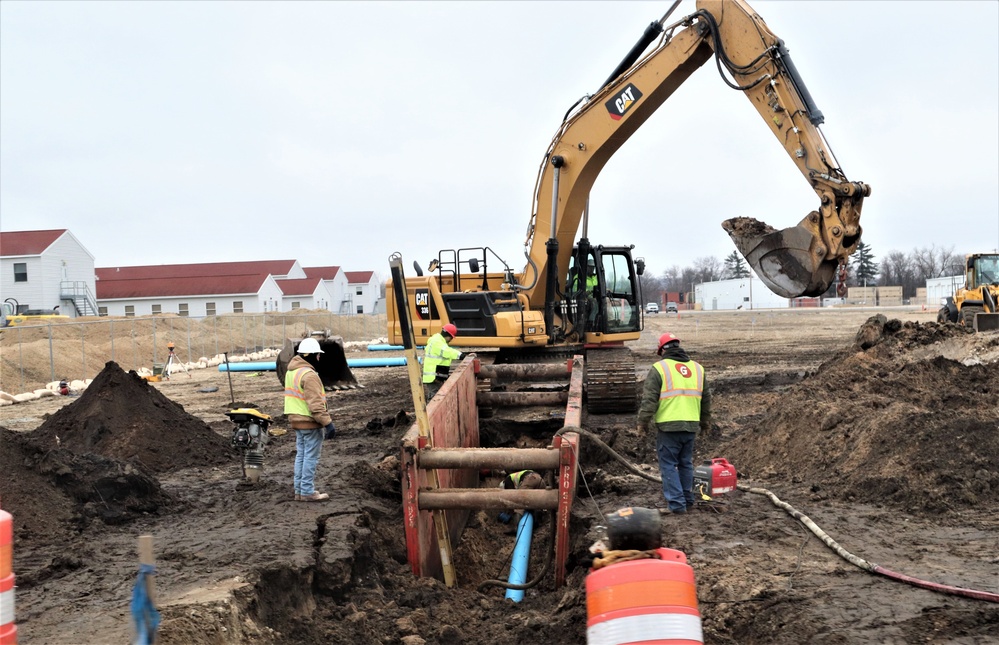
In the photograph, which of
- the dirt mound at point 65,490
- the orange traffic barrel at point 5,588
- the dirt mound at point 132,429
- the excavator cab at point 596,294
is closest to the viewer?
the orange traffic barrel at point 5,588

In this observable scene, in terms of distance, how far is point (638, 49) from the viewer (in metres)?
12.4

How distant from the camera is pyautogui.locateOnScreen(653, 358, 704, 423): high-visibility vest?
24.8 ft

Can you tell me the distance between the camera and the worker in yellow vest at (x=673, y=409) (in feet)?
24.8

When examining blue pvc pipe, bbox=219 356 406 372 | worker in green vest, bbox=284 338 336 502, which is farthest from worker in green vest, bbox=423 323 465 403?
blue pvc pipe, bbox=219 356 406 372

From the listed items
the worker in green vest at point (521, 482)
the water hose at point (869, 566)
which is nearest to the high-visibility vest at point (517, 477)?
the worker in green vest at point (521, 482)

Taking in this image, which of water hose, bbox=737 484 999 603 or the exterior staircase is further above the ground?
the exterior staircase

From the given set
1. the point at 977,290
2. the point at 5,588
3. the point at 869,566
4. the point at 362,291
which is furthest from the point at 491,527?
the point at 362,291

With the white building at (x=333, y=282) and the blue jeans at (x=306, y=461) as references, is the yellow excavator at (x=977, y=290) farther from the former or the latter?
the white building at (x=333, y=282)

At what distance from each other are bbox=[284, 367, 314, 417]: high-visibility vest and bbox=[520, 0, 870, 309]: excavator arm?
17.8 feet

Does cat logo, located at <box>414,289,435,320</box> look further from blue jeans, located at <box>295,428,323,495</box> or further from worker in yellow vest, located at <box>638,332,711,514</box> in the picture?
worker in yellow vest, located at <box>638,332,711,514</box>

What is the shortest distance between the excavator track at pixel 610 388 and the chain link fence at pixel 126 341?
8.80 metres

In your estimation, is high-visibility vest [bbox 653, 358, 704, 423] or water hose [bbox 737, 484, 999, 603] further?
high-visibility vest [bbox 653, 358, 704, 423]

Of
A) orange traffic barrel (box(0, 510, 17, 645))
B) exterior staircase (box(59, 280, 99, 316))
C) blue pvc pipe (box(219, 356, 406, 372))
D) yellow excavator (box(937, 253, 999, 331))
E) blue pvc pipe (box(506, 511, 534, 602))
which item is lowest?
blue pvc pipe (box(506, 511, 534, 602))

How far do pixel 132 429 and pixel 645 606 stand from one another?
9.34m
